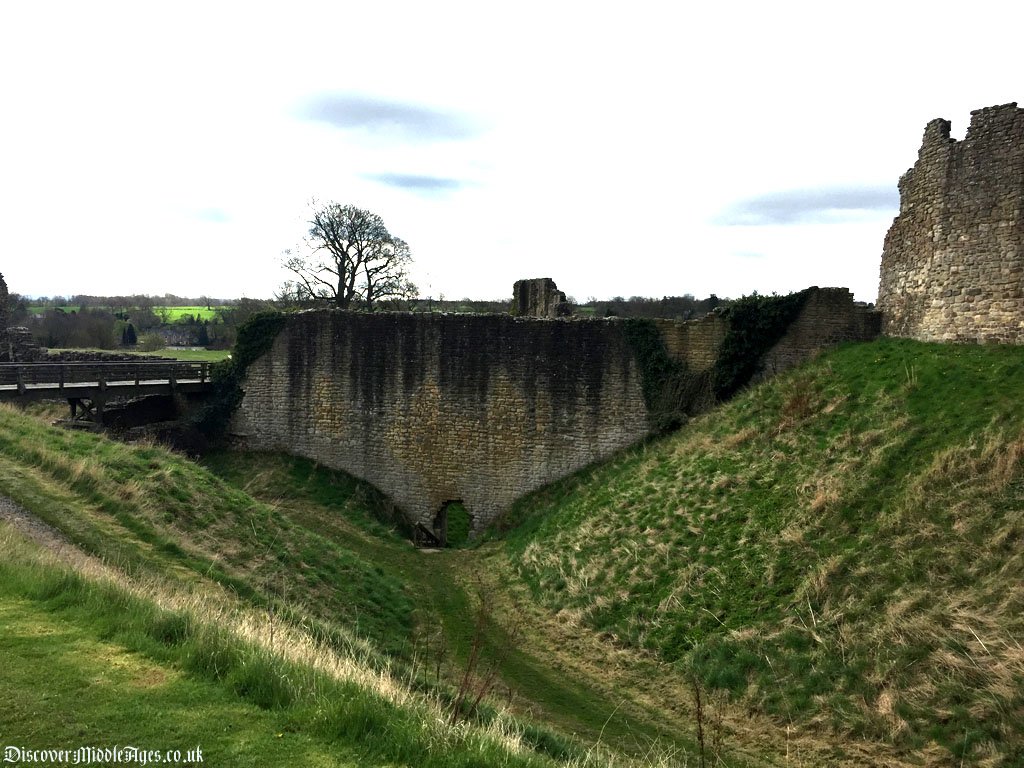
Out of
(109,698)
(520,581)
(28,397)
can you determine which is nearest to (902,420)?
(520,581)

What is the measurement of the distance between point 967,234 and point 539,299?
1152 cm

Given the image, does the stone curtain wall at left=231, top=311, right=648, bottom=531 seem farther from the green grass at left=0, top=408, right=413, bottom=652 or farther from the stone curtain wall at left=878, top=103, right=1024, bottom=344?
the stone curtain wall at left=878, top=103, right=1024, bottom=344

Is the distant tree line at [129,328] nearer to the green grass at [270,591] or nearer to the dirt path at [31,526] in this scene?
the green grass at [270,591]

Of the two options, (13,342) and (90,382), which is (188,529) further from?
(13,342)

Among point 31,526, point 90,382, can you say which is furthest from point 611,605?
point 90,382

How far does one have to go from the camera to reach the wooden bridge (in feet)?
62.7

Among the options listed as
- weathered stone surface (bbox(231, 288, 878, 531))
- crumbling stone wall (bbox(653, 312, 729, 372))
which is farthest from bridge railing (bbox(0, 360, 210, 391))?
crumbling stone wall (bbox(653, 312, 729, 372))

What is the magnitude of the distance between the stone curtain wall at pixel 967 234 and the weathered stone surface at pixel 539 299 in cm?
851

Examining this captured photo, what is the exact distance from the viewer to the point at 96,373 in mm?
20000

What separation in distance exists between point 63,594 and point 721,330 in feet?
44.6

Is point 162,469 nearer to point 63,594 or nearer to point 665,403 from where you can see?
point 63,594

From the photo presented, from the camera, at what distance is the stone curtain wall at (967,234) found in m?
11.7

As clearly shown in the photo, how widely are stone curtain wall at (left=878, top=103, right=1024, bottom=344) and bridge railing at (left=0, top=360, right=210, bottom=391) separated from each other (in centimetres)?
1950

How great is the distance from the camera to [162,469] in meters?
12.9
